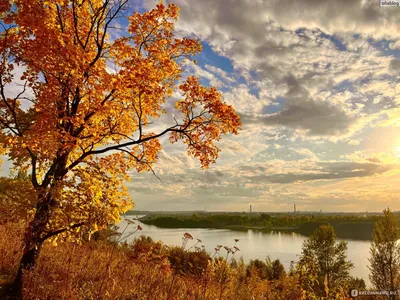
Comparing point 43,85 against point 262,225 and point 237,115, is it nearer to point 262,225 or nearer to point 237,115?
point 237,115

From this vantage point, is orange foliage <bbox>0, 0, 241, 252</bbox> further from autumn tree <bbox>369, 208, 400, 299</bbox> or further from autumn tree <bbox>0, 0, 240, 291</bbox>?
autumn tree <bbox>369, 208, 400, 299</bbox>

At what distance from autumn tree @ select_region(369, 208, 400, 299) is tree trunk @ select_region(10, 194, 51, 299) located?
3957 cm

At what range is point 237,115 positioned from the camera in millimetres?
8086

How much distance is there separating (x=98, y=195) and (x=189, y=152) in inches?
116

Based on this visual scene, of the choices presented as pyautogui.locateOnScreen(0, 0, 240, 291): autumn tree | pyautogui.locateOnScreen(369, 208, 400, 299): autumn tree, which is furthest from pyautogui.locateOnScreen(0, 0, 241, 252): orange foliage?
pyautogui.locateOnScreen(369, 208, 400, 299): autumn tree

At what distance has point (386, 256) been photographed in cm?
3644

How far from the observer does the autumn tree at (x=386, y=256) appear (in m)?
35.3

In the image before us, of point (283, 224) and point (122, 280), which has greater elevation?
point (122, 280)

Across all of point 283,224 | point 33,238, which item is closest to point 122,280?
point 33,238

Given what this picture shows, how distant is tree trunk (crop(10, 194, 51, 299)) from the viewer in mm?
7457

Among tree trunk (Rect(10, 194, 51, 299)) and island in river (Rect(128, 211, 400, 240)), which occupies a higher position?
tree trunk (Rect(10, 194, 51, 299))

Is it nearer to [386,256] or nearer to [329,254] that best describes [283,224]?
[329,254]

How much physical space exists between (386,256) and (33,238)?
41898 millimetres

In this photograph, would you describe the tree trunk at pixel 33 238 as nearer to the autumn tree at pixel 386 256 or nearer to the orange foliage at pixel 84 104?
the orange foliage at pixel 84 104
